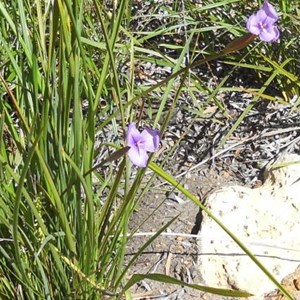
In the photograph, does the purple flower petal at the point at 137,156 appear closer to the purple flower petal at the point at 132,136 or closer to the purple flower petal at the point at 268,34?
the purple flower petal at the point at 132,136

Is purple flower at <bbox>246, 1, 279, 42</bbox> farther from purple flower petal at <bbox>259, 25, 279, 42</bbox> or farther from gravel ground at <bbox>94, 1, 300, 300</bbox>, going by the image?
gravel ground at <bbox>94, 1, 300, 300</bbox>

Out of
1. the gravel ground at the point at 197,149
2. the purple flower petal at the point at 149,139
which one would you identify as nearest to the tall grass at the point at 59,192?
the purple flower petal at the point at 149,139

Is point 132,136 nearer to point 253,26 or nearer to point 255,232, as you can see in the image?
point 253,26

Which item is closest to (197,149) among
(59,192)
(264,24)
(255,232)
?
(255,232)

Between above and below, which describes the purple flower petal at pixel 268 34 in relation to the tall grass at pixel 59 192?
above

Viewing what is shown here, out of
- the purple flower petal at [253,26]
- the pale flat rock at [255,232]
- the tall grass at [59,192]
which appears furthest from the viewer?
the pale flat rock at [255,232]

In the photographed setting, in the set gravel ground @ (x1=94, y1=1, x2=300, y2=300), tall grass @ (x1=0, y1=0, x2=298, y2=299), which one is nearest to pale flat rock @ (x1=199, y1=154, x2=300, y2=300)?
gravel ground @ (x1=94, y1=1, x2=300, y2=300)
